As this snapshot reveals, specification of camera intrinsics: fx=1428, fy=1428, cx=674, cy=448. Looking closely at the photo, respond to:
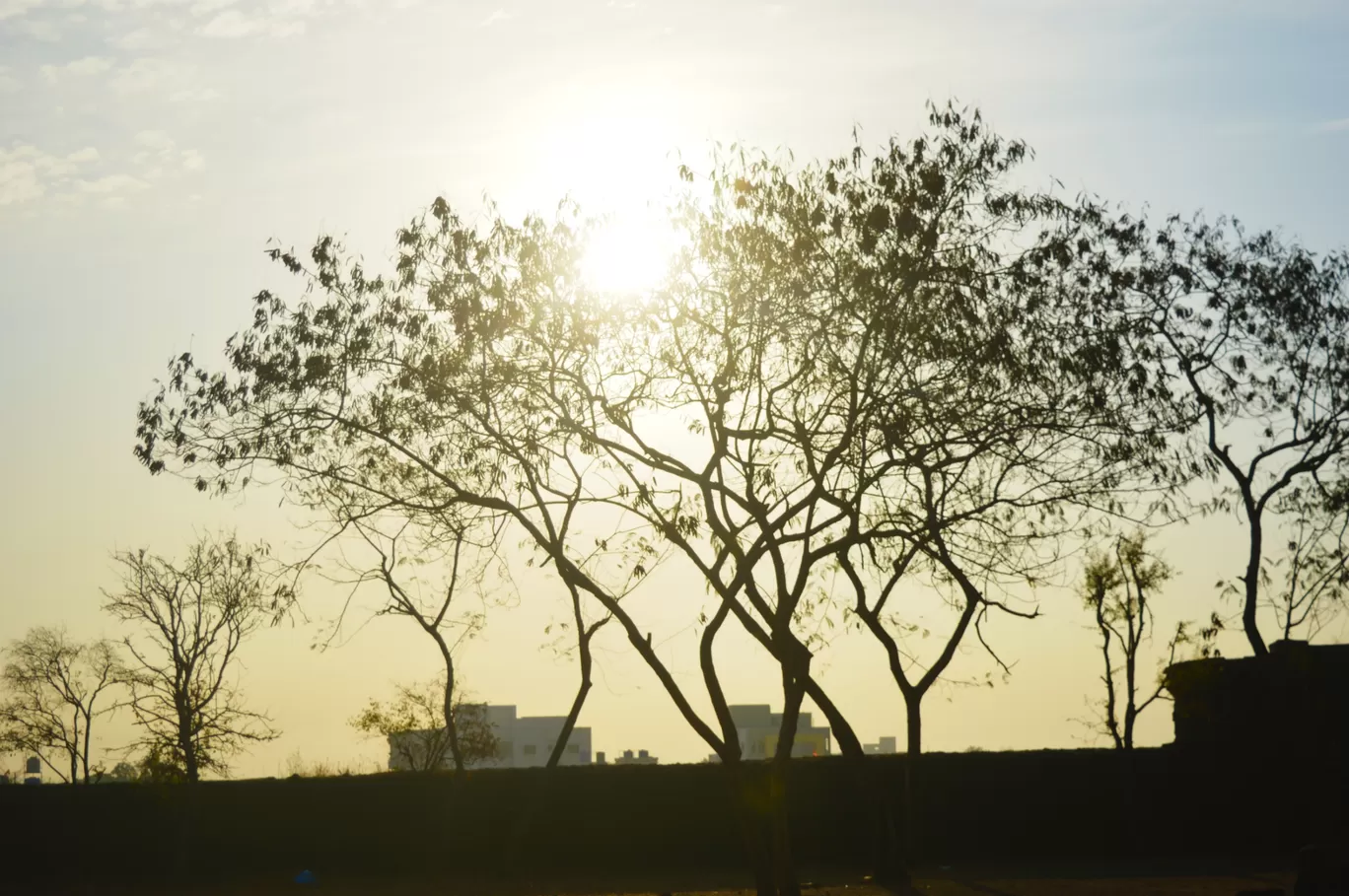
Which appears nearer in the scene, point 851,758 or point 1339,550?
point 851,758

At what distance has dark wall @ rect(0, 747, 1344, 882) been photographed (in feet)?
104

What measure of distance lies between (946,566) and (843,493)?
2.56 m

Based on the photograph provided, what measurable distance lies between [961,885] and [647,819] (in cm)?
938

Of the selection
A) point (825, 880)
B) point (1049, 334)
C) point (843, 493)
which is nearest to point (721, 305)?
point (843, 493)

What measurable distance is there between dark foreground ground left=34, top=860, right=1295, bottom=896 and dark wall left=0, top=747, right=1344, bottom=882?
1152 mm

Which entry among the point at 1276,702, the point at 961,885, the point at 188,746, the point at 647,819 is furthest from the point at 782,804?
the point at 188,746

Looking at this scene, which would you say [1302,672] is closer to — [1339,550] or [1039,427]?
[1339,550]

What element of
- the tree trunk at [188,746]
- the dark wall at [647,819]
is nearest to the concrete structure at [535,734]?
the tree trunk at [188,746]

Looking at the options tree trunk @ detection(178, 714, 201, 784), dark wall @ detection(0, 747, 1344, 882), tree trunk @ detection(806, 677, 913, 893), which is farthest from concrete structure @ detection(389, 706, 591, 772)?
tree trunk @ detection(806, 677, 913, 893)

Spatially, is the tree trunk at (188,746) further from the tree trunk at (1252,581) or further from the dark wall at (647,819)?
the tree trunk at (1252,581)

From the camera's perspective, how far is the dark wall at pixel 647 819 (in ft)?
104

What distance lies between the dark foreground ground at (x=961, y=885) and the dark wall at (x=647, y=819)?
1.15 meters

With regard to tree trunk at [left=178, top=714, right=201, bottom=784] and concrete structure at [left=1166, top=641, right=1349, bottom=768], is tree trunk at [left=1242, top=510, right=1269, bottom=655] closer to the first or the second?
concrete structure at [left=1166, top=641, right=1349, bottom=768]

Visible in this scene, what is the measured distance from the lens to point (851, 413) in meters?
19.1
